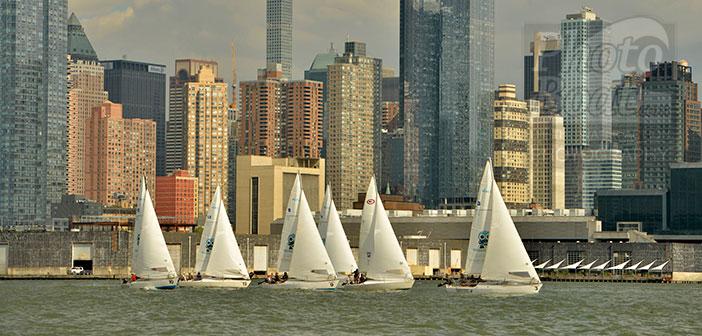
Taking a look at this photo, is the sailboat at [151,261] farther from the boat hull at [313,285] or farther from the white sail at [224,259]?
the boat hull at [313,285]

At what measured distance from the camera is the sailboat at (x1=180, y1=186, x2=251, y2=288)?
12644cm

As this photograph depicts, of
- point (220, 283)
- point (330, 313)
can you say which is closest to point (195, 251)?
point (220, 283)

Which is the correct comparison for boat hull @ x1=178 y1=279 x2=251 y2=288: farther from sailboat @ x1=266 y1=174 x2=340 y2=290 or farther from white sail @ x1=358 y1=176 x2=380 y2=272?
white sail @ x1=358 y1=176 x2=380 y2=272

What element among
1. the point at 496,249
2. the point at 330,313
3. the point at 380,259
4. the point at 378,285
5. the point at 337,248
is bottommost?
the point at 330,313

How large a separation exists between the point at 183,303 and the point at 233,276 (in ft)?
72.8

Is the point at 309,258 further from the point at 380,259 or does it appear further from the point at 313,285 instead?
the point at 380,259

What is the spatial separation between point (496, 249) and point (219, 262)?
35.6 metres

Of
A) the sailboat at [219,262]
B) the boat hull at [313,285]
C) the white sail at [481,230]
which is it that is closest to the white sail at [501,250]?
the white sail at [481,230]

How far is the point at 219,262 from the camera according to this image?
126 m

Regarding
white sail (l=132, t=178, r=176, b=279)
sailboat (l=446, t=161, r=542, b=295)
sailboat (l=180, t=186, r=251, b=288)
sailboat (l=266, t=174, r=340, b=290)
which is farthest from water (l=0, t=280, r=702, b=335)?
white sail (l=132, t=178, r=176, b=279)

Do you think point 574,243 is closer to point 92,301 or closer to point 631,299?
point 631,299

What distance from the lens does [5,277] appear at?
157 metres

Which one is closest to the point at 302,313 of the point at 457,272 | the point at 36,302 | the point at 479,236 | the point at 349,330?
the point at 349,330

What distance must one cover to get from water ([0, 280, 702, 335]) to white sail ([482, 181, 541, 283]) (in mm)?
2679
